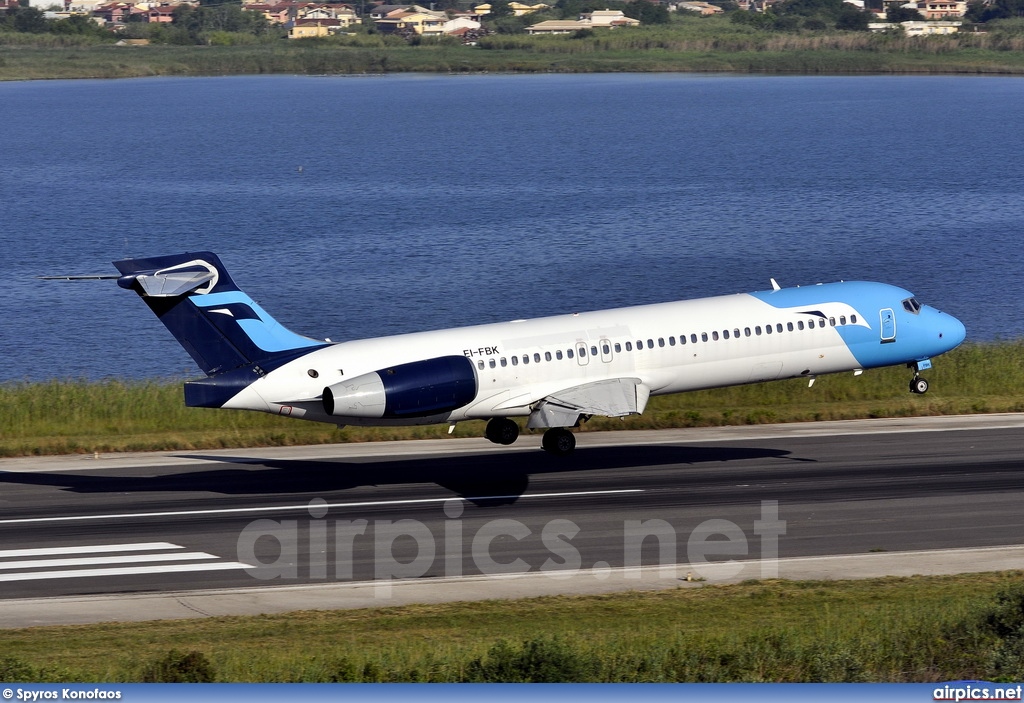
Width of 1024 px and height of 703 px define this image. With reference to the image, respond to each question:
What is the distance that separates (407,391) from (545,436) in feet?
18.7

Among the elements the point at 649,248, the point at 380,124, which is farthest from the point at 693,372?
the point at 380,124

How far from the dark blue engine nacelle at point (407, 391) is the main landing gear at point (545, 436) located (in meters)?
3.45

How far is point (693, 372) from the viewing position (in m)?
38.5

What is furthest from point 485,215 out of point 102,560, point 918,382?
point 102,560

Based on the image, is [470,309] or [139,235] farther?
[139,235]

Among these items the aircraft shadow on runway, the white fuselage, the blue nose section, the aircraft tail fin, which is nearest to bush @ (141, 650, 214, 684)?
the white fuselage

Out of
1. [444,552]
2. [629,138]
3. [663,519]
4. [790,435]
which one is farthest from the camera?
[629,138]

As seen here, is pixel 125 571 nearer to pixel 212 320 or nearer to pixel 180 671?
pixel 212 320

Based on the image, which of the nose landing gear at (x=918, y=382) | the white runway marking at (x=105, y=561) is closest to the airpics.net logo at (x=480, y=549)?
the white runway marking at (x=105, y=561)

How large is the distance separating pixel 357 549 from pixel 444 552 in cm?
195

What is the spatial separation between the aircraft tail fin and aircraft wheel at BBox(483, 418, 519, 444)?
22.7ft

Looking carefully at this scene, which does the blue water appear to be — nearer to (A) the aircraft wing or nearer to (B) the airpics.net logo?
(A) the aircraft wing

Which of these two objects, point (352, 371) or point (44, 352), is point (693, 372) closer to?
point (352, 371)

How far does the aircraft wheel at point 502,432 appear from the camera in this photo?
39281 millimetres
